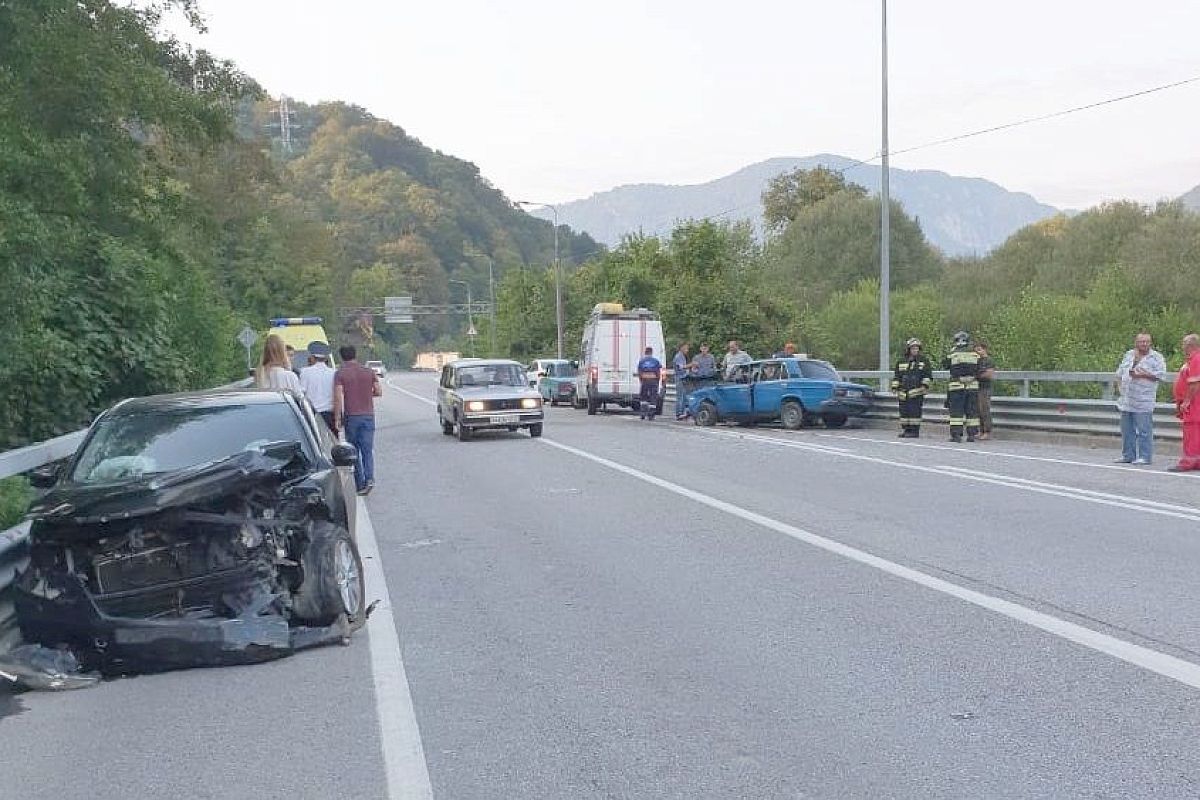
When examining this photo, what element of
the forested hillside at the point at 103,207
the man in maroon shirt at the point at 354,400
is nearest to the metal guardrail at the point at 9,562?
the forested hillside at the point at 103,207

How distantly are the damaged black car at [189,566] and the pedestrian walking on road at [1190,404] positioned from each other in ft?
39.4

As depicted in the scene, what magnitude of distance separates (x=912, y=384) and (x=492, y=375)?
7935 millimetres

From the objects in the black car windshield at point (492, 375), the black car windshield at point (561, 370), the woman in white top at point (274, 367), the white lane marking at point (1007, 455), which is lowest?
the white lane marking at point (1007, 455)

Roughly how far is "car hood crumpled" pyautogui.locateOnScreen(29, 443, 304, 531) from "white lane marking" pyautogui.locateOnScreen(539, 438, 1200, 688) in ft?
14.2

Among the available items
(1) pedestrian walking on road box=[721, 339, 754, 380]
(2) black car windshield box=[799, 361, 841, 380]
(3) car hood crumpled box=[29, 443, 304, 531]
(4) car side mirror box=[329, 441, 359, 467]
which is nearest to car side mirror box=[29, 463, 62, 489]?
(3) car hood crumpled box=[29, 443, 304, 531]

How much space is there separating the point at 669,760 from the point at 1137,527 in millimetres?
7253

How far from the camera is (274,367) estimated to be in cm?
1296

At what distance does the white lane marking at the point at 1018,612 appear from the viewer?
623cm

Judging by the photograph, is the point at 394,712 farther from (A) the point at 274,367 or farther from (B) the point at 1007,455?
(B) the point at 1007,455

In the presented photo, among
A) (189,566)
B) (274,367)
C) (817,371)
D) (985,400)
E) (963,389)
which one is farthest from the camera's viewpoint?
(817,371)

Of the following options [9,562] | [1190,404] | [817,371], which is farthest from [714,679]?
[817,371]

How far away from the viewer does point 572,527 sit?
11938mm

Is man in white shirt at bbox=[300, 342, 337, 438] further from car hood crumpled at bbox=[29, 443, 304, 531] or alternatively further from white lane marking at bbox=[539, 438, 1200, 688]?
car hood crumpled at bbox=[29, 443, 304, 531]

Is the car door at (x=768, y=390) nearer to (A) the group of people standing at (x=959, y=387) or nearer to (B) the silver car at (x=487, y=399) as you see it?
(A) the group of people standing at (x=959, y=387)
